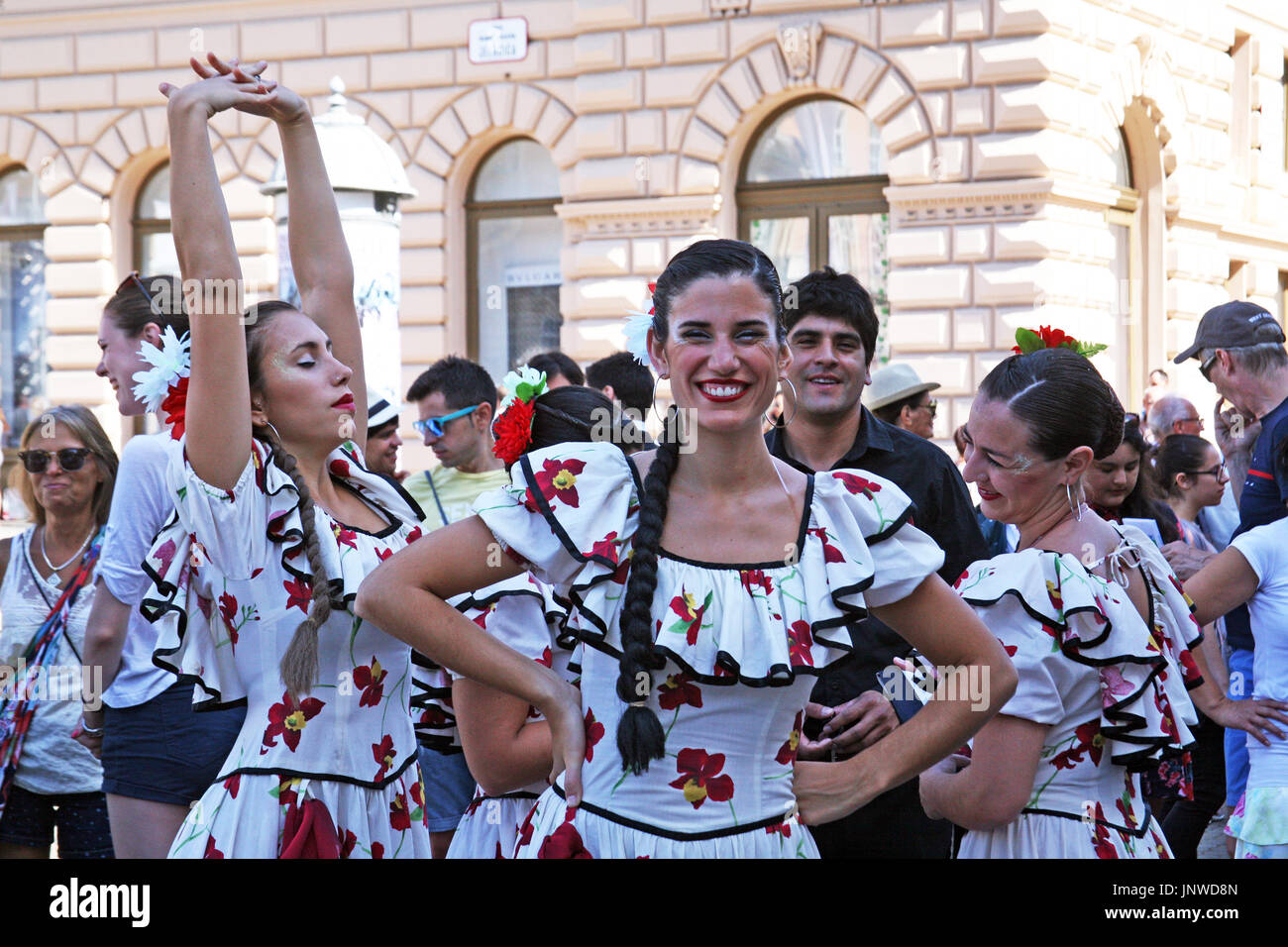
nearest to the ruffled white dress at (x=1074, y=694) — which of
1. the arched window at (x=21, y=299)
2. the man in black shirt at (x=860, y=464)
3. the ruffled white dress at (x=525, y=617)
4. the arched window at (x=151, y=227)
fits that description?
the man in black shirt at (x=860, y=464)

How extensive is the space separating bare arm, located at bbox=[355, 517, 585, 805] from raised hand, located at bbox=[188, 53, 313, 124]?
1.19m

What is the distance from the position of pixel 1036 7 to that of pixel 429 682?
402 inches

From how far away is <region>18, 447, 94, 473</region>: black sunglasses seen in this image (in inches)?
188

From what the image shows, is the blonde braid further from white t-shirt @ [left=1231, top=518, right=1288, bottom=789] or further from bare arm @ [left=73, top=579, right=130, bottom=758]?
white t-shirt @ [left=1231, top=518, right=1288, bottom=789]

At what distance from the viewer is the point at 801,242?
1398 centimetres

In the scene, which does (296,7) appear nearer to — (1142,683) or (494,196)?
(494,196)

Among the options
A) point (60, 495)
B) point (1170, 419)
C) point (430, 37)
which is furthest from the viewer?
point (430, 37)

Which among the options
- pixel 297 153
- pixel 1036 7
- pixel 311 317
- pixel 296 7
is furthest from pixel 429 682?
pixel 296 7

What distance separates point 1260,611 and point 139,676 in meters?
2.84

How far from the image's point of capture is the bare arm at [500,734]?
2932 mm

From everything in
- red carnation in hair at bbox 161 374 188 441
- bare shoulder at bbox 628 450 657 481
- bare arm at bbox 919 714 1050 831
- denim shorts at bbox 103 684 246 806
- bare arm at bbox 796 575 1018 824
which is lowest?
denim shorts at bbox 103 684 246 806

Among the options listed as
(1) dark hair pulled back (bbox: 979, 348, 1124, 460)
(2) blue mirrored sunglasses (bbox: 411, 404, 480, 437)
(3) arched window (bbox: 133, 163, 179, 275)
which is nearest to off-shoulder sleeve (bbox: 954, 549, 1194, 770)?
(1) dark hair pulled back (bbox: 979, 348, 1124, 460)

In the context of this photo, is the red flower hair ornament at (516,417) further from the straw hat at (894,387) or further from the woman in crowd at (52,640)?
the straw hat at (894,387)

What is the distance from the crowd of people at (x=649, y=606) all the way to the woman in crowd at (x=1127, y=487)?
3.30 ft
